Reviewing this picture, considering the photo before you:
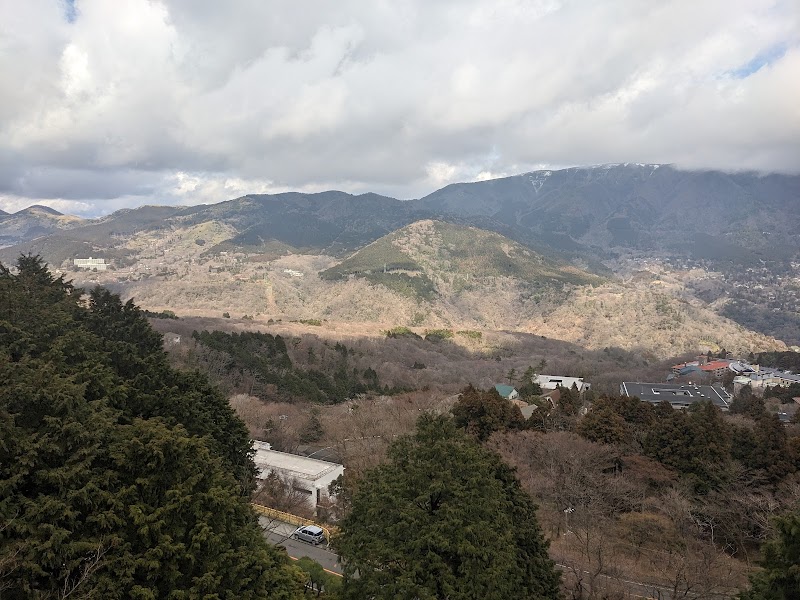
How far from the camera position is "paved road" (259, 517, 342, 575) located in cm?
1756

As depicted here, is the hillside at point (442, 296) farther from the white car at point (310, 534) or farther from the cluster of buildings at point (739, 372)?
the white car at point (310, 534)

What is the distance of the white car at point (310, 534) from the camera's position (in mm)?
19172

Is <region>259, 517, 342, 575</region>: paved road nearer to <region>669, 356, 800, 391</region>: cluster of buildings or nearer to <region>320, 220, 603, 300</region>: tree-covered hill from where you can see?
<region>669, 356, 800, 391</region>: cluster of buildings

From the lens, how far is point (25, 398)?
9359 mm

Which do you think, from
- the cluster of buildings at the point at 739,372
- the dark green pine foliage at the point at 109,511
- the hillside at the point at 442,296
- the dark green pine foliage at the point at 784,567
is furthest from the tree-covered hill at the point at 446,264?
the dark green pine foliage at the point at 109,511

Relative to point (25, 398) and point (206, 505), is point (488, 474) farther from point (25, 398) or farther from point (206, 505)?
point (25, 398)

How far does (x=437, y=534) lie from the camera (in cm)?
933

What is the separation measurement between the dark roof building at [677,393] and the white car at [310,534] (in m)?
32.9

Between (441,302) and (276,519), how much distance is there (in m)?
115

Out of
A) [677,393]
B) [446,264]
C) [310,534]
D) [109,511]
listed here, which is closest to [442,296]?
[446,264]

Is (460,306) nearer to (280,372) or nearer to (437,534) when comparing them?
(280,372)

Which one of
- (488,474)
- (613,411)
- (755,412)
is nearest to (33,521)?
(488,474)

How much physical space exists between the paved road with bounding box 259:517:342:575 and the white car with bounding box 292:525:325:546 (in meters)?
0.15

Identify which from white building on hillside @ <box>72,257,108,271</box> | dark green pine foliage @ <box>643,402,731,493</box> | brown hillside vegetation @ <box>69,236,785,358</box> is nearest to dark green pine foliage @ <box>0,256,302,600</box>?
dark green pine foliage @ <box>643,402,731,493</box>
